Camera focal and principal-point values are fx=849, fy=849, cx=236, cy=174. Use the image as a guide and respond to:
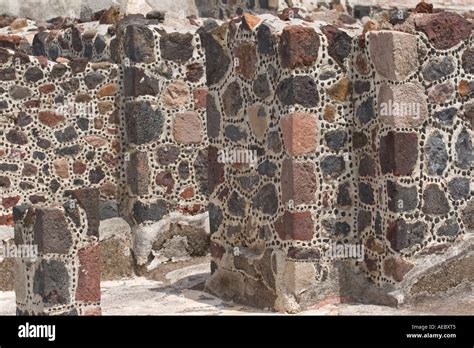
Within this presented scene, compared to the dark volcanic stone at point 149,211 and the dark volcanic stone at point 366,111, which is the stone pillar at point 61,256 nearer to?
the dark volcanic stone at point 366,111

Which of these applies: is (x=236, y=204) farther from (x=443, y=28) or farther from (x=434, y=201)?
(x=443, y=28)

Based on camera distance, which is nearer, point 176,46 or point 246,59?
point 246,59

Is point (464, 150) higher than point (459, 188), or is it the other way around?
point (464, 150)

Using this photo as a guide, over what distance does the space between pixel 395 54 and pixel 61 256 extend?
238cm

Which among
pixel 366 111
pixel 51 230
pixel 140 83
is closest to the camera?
pixel 51 230

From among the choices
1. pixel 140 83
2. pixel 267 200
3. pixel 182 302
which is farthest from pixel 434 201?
pixel 140 83

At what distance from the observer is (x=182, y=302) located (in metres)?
6.01

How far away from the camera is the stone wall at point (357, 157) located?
536 centimetres

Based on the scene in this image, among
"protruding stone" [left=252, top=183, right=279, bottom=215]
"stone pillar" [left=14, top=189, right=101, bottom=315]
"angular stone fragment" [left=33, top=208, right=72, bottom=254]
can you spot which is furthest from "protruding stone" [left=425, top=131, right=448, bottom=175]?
"angular stone fragment" [left=33, top=208, right=72, bottom=254]

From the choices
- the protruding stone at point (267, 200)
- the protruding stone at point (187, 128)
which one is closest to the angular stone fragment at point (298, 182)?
the protruding stone at point (267, 200)

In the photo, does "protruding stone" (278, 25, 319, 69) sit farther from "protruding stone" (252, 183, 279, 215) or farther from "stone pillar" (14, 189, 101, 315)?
"stone pillar" (14, 189, 101, 315)

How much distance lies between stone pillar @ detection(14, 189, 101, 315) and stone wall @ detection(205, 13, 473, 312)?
1.40 meters

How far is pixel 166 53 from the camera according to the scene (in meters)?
7.11

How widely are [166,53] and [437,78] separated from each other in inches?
100
